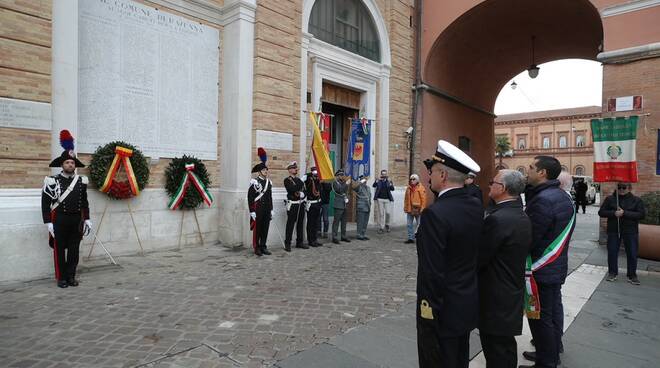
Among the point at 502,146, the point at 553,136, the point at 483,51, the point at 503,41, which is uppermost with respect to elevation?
the point at 553,136

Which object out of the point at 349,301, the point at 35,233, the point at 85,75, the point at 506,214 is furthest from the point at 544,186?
the point at 85,75

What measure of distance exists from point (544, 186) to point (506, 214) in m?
1.07

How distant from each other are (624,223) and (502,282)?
18.3ft

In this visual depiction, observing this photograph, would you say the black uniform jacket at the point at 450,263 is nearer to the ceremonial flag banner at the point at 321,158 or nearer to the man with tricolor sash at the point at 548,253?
the man with tricolor sash at the point at 548,253

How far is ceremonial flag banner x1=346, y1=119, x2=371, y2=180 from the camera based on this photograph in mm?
11859

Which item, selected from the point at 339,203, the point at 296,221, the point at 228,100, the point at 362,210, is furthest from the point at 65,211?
the point at 362,210

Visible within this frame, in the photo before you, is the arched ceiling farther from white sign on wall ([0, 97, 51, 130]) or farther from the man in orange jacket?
white sign on wall ([0, 97, 51, 130])

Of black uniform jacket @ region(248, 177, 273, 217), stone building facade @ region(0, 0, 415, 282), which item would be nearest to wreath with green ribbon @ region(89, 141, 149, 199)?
stone building facade @ region(0, 0, 415, 282)

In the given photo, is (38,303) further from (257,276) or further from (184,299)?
(257,276)

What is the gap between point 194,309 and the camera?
4816 mm

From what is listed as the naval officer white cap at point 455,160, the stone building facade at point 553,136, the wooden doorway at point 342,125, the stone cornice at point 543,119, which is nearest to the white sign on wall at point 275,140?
the wooden doorway at point 342,125

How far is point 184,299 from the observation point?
17.0 ft

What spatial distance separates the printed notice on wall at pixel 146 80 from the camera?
23.4 feet

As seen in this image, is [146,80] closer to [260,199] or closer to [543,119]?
[260,199]
